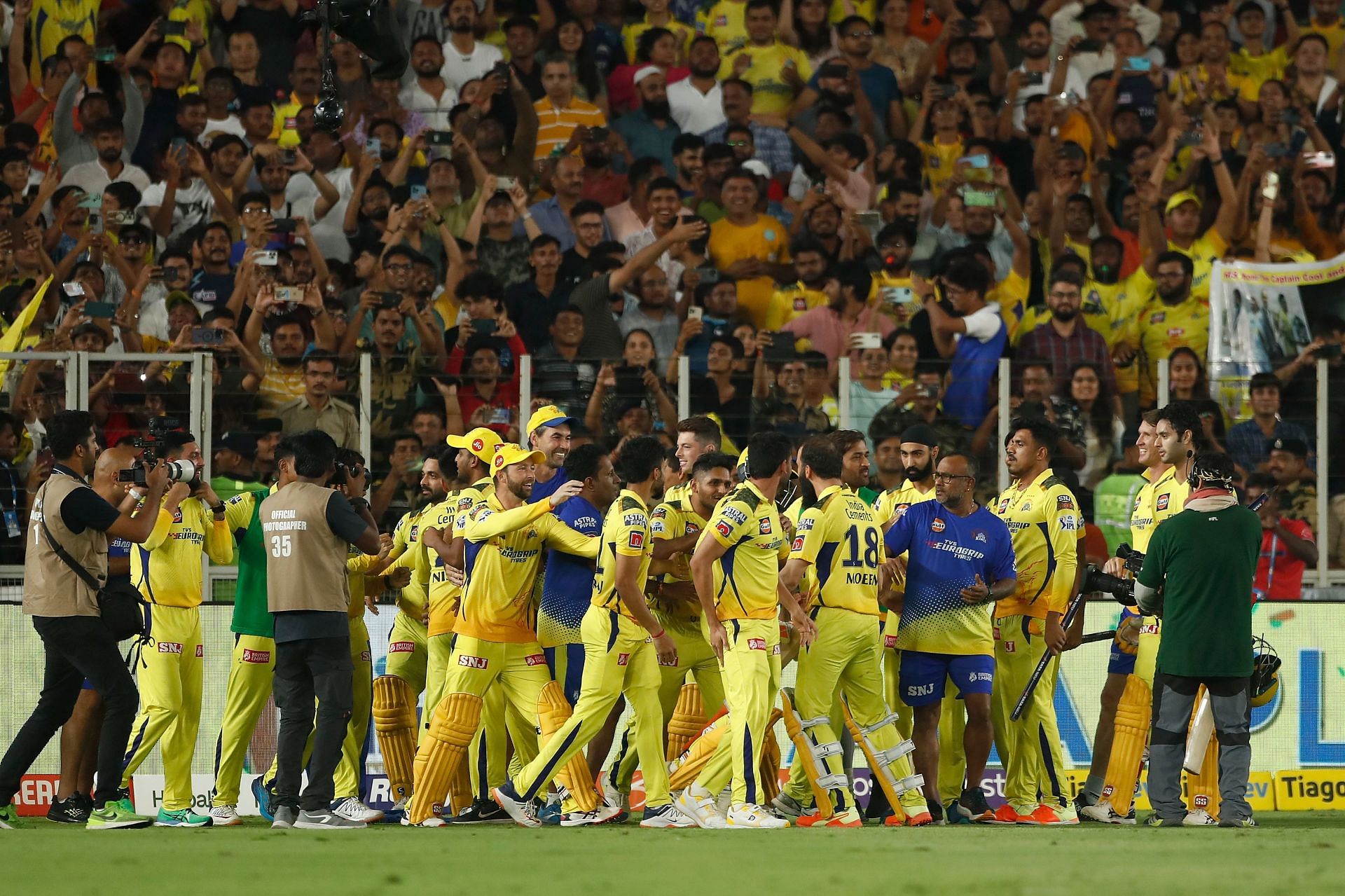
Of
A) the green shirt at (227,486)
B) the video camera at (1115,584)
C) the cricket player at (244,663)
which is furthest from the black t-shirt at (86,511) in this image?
the video camera at (1115,584)

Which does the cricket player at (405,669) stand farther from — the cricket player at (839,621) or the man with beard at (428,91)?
the man with beard at (428,91)

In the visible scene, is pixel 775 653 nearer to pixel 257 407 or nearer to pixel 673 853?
pixel 673 853

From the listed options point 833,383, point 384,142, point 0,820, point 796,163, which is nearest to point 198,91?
point 384,142

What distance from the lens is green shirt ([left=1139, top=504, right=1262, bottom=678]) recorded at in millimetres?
→ 10320

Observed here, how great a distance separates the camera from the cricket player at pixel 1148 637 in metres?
11.3

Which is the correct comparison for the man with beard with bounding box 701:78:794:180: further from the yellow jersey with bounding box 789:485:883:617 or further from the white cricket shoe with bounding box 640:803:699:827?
the white cricket shoe with bounding box 640:803:699:827

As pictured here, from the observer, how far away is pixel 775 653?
10602 millimetres

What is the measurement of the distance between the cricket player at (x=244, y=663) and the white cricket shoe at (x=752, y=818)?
2978mm

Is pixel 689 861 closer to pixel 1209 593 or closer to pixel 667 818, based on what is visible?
pixel 667 818

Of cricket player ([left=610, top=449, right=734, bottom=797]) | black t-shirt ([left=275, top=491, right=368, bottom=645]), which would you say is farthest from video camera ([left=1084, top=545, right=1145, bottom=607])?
black t-shirt ([left=275, top=491, right=368, bottom=645])

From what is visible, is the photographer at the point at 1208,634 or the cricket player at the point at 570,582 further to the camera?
the cricket player at the point at 570,582

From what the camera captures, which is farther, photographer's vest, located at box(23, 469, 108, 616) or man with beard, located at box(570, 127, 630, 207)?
man with beard, located at box(570, 127, 630, 207)

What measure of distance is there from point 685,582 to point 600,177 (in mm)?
7247

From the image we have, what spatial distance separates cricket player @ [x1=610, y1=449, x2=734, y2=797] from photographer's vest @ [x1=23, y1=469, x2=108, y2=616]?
3417 mm
